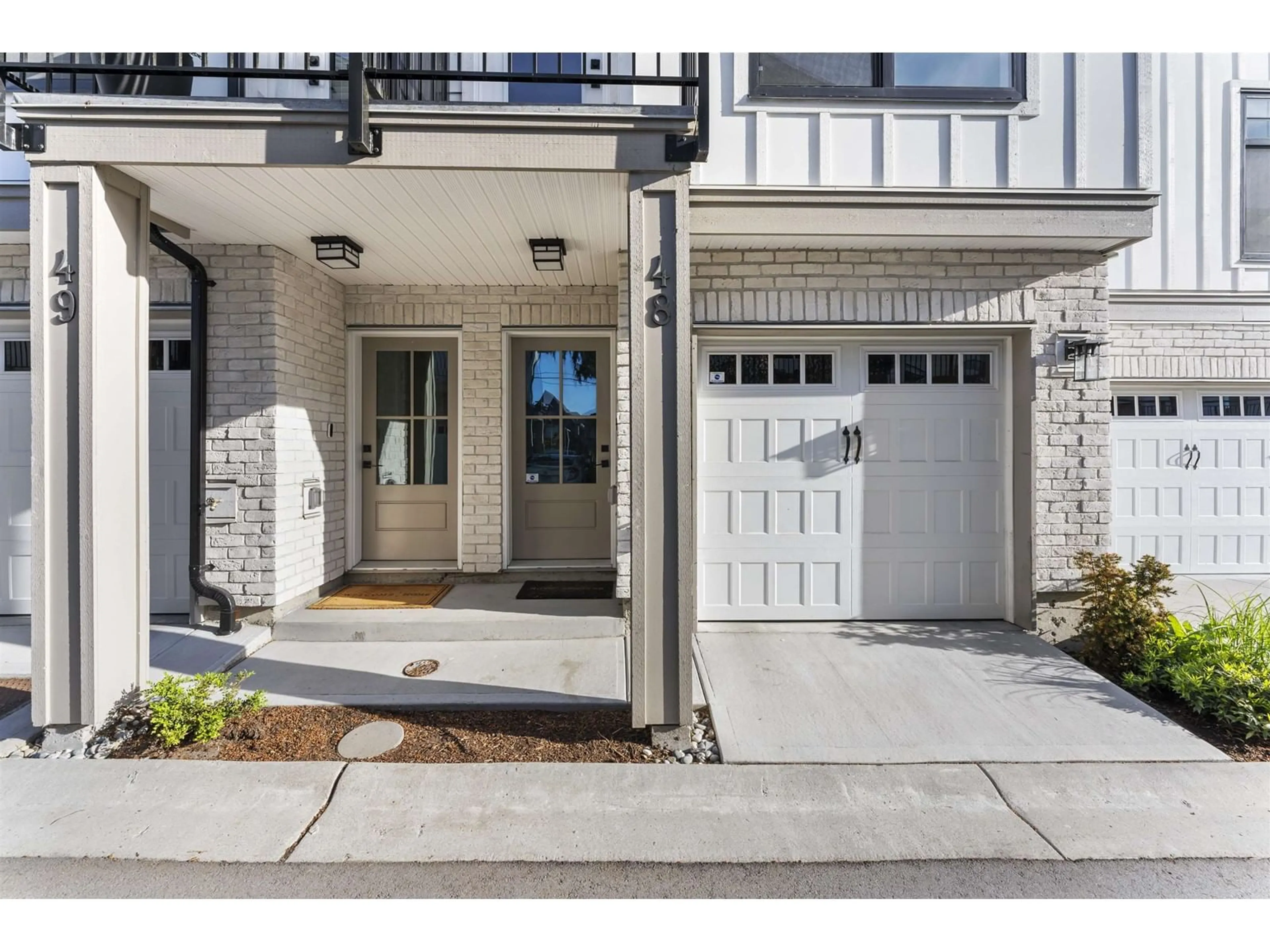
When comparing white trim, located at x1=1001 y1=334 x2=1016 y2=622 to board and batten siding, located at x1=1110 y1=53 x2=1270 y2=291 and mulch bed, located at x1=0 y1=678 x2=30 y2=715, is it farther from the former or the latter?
mulch bed, located at x1=0 y1=678 x2=30 y2=715

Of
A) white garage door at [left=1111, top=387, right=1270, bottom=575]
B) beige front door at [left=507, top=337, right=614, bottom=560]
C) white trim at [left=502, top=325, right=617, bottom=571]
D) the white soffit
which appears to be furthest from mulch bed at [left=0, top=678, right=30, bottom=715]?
white garage door at [left=1111, top=387, right=1270, bottom=575]

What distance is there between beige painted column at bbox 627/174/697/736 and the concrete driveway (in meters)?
A: 0.42

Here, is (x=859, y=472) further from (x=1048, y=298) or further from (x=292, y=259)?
(x=292, y=259)

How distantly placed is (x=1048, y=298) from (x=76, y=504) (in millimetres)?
5718

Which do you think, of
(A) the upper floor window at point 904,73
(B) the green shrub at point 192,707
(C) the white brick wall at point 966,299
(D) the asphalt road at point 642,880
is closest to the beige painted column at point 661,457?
(D) the asphalt road at point 642,880

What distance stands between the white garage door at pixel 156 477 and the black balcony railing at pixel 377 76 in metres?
1.69

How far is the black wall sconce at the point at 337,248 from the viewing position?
13.2 ft

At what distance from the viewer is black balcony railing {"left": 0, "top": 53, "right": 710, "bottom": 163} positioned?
2.81 meters

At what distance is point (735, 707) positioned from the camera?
325cm

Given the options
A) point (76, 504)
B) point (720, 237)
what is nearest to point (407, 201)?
point (720, 237)

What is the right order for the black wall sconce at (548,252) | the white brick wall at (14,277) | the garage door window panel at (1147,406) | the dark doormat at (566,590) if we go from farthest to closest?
the garage door window panel at (1147,406) < the dark doormat at (566,590) < the white brick wall at (14,277) < the black wall sconce at (548,252)

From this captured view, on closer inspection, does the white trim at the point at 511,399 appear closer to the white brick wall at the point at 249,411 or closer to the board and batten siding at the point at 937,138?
the white brick wall at the point at 249,411

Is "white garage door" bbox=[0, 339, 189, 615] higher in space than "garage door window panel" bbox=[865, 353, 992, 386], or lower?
lower

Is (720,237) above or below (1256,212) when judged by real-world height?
below
